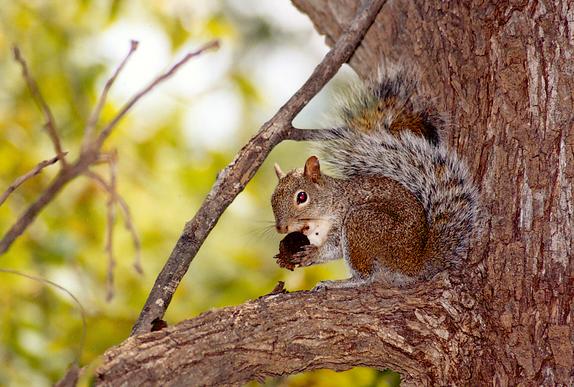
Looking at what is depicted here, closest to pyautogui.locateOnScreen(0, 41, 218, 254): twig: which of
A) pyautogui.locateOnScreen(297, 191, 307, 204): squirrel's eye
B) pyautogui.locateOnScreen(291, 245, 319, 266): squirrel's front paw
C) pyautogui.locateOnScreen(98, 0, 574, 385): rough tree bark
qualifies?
pyautogui.locateOnScreen(98, 0, 574, 385): rough tree bark

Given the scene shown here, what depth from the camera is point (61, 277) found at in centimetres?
360

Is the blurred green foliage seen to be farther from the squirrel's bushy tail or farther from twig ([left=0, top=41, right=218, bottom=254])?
twig ([left=0, top=41, right=218, bottom=254])

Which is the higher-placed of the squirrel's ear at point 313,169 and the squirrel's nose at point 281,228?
the squirrel's ear at point 313,169

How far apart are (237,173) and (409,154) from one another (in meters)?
0.64

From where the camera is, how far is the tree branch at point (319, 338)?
1.84m

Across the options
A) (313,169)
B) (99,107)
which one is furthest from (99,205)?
(99,107)

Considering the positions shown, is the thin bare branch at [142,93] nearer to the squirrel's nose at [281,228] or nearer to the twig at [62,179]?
the twig at [62,179]

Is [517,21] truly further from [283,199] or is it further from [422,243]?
[283,199]

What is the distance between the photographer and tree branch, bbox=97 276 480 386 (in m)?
1.84

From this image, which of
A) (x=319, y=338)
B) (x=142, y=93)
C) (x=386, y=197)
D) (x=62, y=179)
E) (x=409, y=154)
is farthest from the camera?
(x=386, y=197)

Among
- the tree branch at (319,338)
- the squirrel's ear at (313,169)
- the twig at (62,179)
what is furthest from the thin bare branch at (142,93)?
the squirrel's ear at (313,169)

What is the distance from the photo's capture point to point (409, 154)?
8.36 feet

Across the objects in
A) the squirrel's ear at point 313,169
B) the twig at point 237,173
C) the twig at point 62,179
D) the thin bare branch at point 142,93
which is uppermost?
the squirrel's ear at point 313,169

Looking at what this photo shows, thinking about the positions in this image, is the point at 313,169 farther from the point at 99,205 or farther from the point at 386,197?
the point at 99,205
